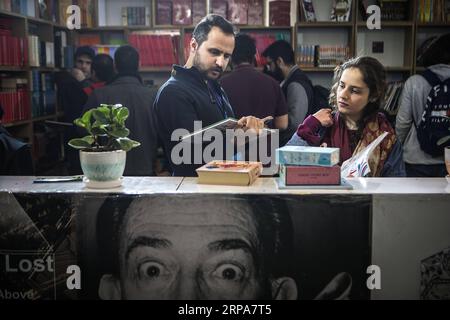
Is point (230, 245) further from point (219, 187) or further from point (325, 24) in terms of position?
point (325, 24)

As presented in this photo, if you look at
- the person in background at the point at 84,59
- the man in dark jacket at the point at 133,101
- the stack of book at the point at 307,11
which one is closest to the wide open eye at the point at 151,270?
the man in dark jacket at the point at 133,101

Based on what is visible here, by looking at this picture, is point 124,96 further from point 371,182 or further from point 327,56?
point 327,56

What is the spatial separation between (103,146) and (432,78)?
2116 millimetres

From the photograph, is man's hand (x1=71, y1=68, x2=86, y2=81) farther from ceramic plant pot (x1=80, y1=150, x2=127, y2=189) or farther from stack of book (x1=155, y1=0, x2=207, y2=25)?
ceramic plant pot (x1=80, y1=150, x2=127, y2=189)

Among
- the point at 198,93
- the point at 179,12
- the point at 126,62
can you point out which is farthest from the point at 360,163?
the point at 179,12

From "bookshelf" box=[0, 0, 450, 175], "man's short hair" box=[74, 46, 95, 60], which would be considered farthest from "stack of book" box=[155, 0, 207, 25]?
"man's short hair" box=[74, 46, 95, 60]

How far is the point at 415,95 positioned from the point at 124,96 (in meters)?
1.72

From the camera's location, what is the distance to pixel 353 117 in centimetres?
245

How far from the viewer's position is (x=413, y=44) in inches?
193

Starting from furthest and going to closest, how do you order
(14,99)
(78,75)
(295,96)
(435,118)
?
(78,75) → (14,99) → (295,96) → (435,118)

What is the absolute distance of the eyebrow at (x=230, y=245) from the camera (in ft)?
6.01

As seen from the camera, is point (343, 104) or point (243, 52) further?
point (243, 52)

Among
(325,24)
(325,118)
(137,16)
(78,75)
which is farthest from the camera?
(137,16)

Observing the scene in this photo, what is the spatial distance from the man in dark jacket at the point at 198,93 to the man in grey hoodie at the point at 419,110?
122 centimetres
